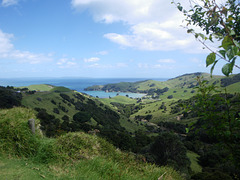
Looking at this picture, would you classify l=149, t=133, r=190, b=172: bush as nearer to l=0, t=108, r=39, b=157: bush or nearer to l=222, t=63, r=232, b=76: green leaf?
l=0, t=108, r=39, b=157: bush

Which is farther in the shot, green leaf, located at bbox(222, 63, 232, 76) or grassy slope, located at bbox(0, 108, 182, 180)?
grassy slope, located at bbox(0, 108, 182, 180)

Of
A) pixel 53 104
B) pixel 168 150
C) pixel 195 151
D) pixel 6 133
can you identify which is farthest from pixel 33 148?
pixel 53 104

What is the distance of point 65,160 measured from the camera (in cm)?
764

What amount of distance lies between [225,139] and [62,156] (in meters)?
7.33

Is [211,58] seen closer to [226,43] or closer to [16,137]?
[226,43]

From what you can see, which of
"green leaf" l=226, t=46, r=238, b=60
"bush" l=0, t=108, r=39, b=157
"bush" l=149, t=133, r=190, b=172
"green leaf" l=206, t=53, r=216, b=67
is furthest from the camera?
"bush" l=149, t=133, r=190, b=172

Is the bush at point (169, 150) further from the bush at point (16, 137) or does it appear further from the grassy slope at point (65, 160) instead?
the bush at point (16, 137)

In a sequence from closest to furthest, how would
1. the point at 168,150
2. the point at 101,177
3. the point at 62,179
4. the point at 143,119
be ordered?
the point at 62,179 < the point at 101,177 < the point at 168,150 < the point at 143,119

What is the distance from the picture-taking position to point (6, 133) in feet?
30.0

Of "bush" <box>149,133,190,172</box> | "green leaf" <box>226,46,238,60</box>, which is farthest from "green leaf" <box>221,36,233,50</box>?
"bush" <box>149,133,190,172</box>

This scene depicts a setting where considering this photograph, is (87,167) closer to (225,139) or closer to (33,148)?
(33,148)

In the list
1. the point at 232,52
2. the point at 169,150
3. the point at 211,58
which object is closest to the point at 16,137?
the point at 211,58

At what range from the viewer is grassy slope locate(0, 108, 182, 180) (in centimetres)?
646

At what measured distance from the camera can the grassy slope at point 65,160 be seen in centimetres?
646
